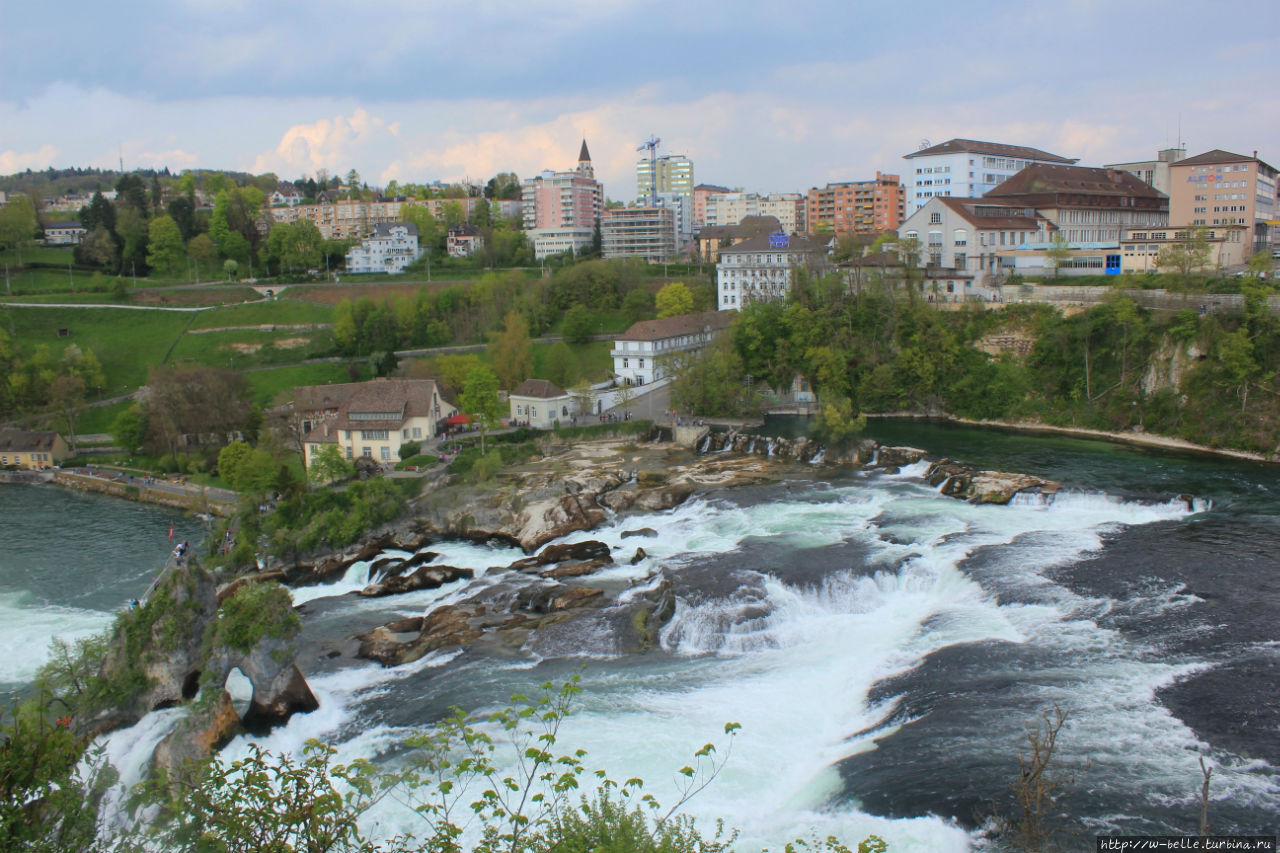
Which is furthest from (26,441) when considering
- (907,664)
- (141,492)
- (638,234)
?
(638,234)

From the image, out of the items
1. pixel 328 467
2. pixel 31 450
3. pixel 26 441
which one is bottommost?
pixel 31 450

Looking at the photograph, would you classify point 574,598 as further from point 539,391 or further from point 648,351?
point 648,351

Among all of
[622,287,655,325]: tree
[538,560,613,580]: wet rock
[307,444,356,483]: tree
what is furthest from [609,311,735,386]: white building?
[538,560,613,580]: wet rock

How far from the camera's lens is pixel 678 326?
70.6m

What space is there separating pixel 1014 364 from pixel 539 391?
104 feet

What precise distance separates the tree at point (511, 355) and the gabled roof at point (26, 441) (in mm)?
29765

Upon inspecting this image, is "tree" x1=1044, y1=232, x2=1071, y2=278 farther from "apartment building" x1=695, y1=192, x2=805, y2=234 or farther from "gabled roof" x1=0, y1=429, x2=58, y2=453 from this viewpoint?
"apartment building" x1=695, y1=192, x2=805, y2=234

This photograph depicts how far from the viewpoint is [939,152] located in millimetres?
93250

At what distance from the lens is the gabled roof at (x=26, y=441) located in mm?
59094

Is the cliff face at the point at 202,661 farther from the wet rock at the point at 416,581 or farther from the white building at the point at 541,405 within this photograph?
the white building at the point at 541,405

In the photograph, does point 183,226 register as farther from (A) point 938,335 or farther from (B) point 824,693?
(B) point 824,693

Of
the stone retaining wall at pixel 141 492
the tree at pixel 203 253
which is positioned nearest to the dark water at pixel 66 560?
the stone retaining wall at pixel 141 492

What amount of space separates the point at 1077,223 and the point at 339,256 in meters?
80.6

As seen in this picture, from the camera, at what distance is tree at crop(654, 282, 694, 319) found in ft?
263
